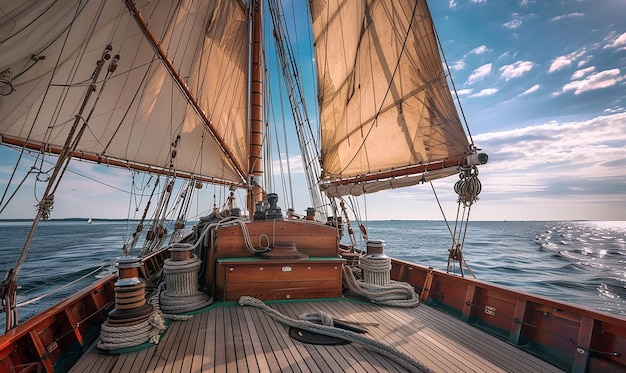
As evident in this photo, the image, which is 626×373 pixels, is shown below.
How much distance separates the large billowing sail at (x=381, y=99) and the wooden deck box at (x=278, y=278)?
2811 millimetres

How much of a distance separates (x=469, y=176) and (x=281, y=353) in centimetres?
413

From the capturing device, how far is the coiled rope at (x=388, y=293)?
200 inches

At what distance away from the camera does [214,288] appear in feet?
17.8

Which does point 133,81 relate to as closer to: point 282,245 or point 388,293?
point 282,245

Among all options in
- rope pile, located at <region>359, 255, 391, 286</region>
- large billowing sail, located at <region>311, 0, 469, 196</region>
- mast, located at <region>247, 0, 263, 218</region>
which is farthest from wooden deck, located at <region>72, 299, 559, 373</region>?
mast, located at <region>247, 0, 263, 218</region>

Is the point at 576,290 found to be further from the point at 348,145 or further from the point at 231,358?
the point at 231,358

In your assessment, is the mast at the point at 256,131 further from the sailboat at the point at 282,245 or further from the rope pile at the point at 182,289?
the rope pile at the point at 182,289

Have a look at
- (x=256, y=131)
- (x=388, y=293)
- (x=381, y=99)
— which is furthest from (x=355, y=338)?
(x=256, y=131)

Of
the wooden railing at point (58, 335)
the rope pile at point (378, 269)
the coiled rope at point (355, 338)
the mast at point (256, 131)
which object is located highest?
the mast at point (256, 131)

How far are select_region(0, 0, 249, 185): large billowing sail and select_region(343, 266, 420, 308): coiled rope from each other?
16.3 feet

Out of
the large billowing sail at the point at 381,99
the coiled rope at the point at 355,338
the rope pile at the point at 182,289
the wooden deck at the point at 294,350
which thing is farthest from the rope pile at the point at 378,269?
the rope pile at the point at 182,289

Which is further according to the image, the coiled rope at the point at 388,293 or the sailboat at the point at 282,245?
the coiled rope at the point at 388,293

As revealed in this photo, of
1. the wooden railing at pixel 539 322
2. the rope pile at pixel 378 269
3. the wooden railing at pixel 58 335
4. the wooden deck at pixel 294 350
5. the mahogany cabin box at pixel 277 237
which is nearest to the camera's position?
the wooden railing at pixel 58 335

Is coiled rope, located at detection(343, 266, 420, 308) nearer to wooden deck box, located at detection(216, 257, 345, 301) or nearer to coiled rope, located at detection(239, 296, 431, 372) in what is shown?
wooden deck box, located at detection(216, 257, 345, 301)
